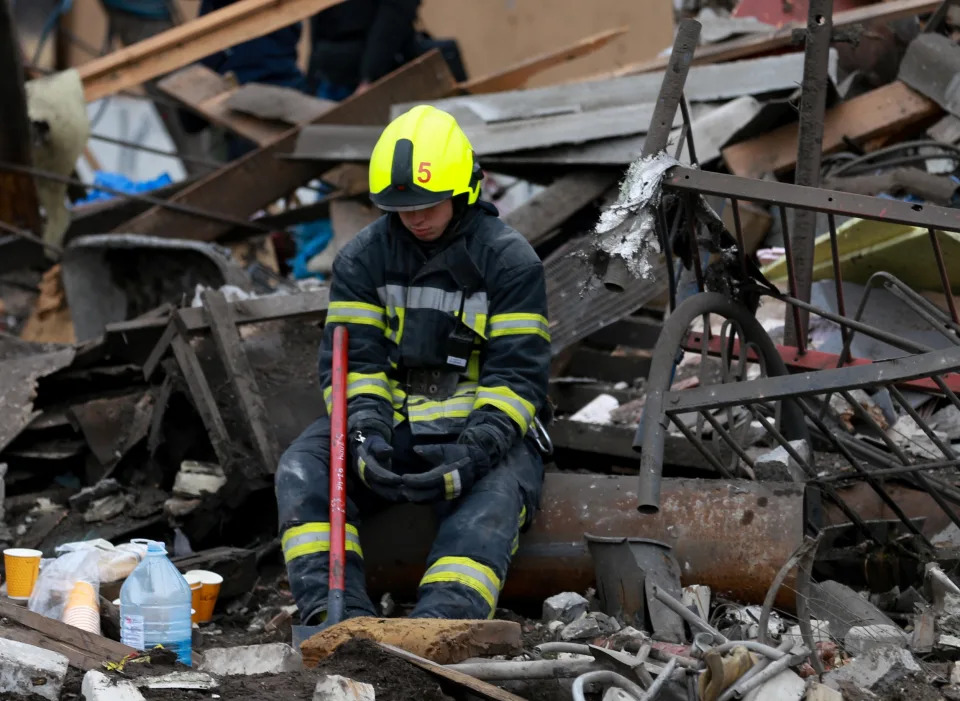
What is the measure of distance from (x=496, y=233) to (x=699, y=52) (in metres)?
3.87

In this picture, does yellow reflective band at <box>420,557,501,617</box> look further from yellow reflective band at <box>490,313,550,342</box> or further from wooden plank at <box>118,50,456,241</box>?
wooden plank at <box>118,50,456,241</box>

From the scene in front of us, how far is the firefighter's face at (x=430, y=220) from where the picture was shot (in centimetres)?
384

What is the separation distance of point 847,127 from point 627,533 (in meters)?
3.32

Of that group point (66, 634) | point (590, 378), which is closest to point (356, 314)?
point (66, 634)

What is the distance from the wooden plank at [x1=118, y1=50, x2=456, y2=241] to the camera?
7.63m

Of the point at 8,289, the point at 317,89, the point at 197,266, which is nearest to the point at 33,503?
the point at 197,266

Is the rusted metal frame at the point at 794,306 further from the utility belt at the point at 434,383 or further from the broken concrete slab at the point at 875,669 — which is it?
the broken concrete slab at the point at 875,669

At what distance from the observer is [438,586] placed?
3539 millimetres

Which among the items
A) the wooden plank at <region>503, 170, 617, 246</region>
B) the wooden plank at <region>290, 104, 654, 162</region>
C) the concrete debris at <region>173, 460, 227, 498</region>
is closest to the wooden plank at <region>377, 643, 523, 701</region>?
the concrete debris at <region>173, 460, 227, 498</region>

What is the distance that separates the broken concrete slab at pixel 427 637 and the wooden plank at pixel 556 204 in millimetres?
3491

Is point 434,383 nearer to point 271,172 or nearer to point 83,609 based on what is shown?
point 83,609

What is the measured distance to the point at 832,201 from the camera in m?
3.20

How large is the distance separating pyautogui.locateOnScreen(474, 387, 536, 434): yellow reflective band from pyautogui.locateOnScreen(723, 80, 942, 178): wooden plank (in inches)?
118

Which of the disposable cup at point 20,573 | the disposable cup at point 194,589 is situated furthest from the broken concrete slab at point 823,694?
the disposable cup at point 20,573
